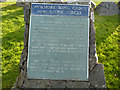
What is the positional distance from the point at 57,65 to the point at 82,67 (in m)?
0.63

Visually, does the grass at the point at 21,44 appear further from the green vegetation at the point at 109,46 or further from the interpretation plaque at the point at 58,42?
the interpretation plaque at the point at 58,42

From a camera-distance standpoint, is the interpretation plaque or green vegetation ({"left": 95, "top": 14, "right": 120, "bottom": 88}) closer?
the interpretation plaque

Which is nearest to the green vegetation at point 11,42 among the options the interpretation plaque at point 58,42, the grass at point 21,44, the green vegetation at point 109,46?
the grass at point 21,44

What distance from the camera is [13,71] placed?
525cm

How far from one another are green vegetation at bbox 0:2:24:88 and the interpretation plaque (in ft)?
4.73

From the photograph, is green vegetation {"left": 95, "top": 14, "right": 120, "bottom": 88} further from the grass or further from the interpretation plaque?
the interpretation plaque

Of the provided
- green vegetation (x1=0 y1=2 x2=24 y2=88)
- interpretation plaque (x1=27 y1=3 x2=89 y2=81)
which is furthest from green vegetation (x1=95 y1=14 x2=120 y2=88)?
green vegetation (x1=0 y1=2 x2=24 y2=88)

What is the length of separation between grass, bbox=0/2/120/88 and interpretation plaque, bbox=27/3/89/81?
1.42 meters

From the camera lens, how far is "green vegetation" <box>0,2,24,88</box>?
5.13 meters

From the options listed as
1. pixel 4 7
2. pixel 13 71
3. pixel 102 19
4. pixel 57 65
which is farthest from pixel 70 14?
pixel 4 7

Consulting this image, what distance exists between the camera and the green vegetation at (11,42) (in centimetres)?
513

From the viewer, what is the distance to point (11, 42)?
655cm

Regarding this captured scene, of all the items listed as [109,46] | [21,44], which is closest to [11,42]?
[21,44]

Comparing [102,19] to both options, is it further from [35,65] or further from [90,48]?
[35,65]
